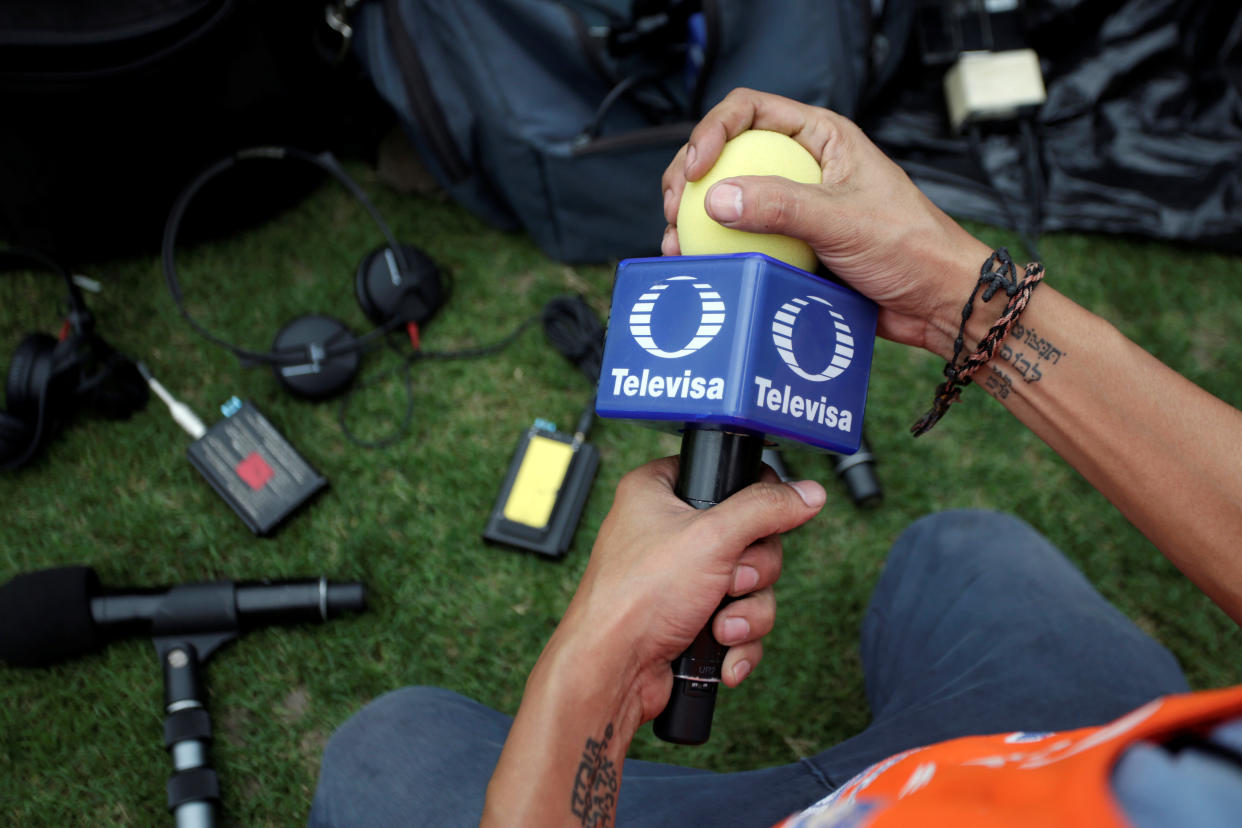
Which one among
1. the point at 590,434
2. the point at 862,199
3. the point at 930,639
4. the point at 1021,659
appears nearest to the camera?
the point at 862,199

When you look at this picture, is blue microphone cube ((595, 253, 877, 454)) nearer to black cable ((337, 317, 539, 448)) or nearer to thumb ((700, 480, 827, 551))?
thumb ((700, 480, 827, 551))

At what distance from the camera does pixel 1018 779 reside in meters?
0.72

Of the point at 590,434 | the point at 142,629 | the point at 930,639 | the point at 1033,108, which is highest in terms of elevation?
the point at 1033,108

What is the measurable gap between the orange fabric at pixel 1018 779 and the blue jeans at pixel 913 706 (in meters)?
0.41

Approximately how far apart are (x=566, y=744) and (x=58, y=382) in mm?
1786

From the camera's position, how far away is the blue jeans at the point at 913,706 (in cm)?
125

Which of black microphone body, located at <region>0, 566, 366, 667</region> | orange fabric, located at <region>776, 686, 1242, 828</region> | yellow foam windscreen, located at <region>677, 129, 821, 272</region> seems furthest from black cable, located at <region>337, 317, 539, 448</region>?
orange fabric, located at <region>776, 686, 1242, 828</region>

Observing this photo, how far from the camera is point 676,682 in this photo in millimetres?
1108

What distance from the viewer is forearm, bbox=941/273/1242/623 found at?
1.13 metres

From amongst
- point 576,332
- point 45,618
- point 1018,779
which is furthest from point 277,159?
point 1018,779

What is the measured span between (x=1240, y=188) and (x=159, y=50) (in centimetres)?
337

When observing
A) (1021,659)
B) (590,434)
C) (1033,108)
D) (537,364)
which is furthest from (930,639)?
(1033,108)

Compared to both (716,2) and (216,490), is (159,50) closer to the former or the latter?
(216,490)

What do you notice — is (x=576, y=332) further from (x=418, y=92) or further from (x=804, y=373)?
(x=804, y=373)
